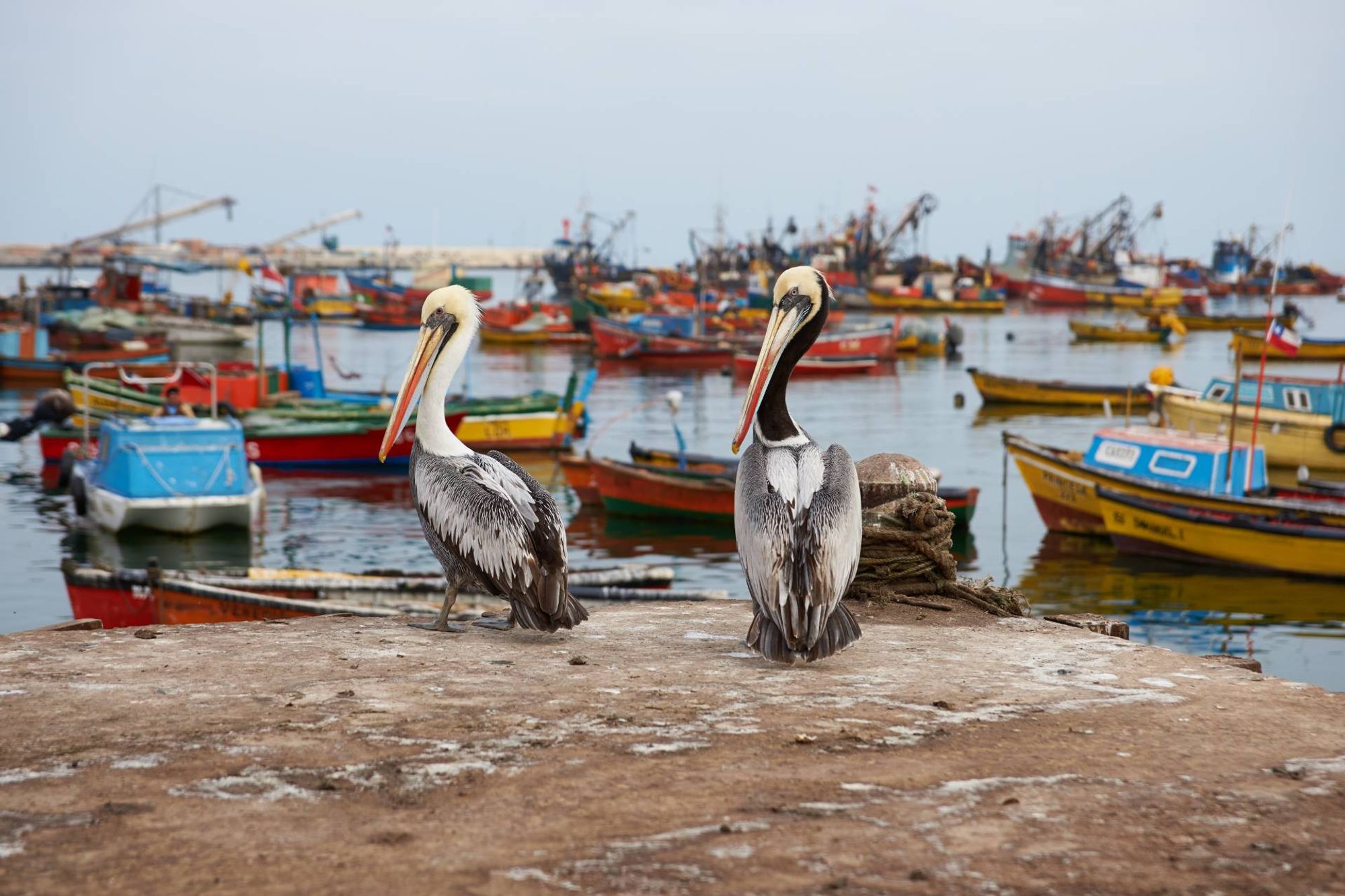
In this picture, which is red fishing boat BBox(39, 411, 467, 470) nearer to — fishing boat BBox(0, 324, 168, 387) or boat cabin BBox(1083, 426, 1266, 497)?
boat cabin BBox(1083, 426, 1266, 497)

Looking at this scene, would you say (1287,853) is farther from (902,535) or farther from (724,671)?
(902,535)

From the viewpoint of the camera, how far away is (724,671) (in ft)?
19.0

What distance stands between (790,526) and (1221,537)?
44.6ft

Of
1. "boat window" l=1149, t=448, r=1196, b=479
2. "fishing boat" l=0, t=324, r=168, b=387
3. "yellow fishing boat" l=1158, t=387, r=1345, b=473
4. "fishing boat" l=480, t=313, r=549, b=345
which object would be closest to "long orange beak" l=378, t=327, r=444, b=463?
"boat window" l=1149, t=448, r=1196, b=479

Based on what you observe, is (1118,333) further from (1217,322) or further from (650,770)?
(650,770)

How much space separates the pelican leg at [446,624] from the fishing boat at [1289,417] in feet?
70.6

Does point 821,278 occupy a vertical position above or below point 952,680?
above

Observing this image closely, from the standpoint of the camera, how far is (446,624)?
22.4 feet

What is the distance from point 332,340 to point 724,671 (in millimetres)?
71265

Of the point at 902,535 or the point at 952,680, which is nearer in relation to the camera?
the point at 952,680

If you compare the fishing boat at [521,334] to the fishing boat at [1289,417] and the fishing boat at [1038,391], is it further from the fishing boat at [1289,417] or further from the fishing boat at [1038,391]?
the fishing boat at [1289,417]

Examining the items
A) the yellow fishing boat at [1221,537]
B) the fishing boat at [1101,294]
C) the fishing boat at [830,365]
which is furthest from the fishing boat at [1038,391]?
the fishing boat at [1101,294]

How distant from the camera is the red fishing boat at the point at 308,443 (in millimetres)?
26375

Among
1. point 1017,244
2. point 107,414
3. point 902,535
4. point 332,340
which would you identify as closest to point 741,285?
point 332,340
